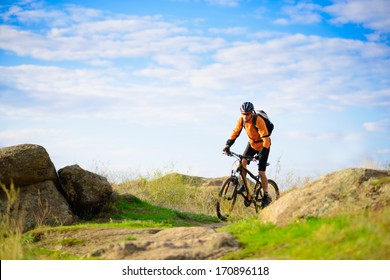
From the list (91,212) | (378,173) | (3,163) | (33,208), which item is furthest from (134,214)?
(378,173)

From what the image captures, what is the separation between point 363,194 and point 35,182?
10.7 meters

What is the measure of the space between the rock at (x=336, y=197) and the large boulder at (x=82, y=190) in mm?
8312

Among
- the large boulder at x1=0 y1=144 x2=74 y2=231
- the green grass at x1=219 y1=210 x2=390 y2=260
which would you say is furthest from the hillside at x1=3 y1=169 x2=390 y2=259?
the large boulder at x1=0 y1=144 x2=74 y2=231

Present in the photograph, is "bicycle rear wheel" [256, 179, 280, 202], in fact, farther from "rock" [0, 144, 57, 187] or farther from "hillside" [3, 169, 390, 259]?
"rock" [0, 144, 57, 187]

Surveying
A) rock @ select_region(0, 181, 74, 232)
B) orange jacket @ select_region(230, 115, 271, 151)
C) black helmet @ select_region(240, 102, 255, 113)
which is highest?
black helmet @ select_region(240, 102, 255, 113)

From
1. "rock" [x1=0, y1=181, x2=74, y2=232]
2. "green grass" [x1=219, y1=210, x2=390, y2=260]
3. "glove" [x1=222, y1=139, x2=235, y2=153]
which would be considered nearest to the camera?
"green grass" [x1=219, y1=210, x2=390, y2=260]

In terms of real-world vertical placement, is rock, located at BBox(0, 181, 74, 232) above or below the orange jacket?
below

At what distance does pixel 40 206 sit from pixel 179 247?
8.73 meters

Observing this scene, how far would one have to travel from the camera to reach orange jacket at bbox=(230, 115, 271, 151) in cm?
1302

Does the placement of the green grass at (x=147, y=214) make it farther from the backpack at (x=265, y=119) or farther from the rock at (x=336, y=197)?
the rock at (x=336, y=197)

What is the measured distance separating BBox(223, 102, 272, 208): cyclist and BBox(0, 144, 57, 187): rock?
5964mm

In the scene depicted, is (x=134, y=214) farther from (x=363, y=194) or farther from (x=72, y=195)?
(x=363, y=194)

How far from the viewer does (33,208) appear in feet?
48.8

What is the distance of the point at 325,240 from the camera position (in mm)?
6328
